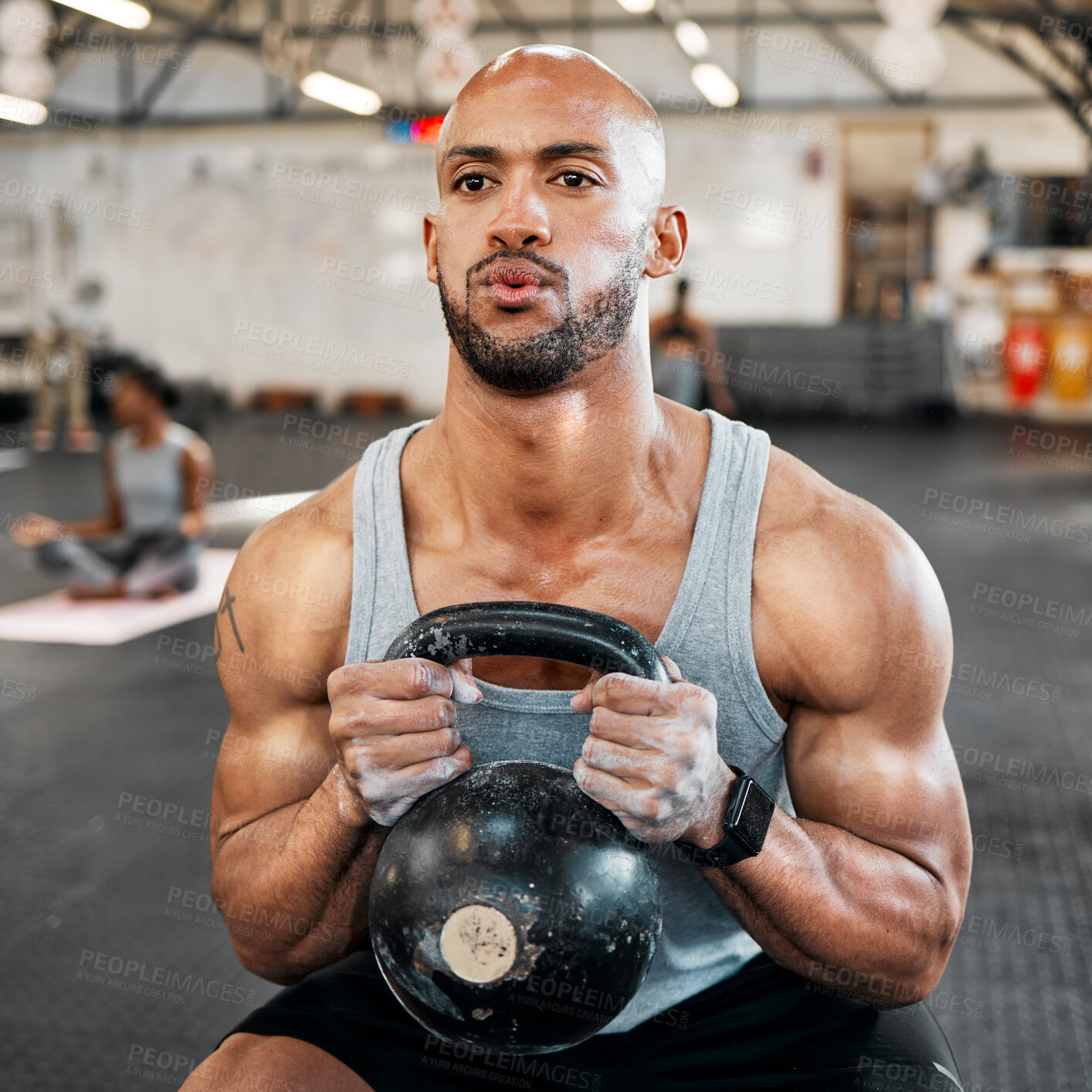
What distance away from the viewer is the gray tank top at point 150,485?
5105mm

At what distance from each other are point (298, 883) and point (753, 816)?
510 millimetres

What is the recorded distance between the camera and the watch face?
1.08 metres

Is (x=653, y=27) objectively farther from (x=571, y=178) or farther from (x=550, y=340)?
(x=550, y=340)

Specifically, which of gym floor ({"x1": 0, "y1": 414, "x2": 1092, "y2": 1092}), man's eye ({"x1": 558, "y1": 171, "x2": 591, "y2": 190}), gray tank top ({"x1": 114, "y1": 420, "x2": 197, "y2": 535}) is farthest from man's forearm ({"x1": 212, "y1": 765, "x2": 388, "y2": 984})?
gray tank top ({"x1": 114, "y1": 420, "x2": 197, "y2": 535})

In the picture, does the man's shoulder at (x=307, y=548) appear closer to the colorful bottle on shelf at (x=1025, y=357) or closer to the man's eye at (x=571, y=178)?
the man's eye at (x=571, y=178)

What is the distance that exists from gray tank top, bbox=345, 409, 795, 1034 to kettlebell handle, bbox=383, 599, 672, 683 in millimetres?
239

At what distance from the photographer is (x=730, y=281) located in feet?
43.7

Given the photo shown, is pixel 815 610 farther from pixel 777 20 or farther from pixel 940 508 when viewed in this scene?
pixel 777 20

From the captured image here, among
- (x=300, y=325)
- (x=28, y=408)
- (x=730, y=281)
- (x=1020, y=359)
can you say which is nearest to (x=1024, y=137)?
(x=1020, y=359)

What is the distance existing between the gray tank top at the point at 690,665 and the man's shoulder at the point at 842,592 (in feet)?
0.11

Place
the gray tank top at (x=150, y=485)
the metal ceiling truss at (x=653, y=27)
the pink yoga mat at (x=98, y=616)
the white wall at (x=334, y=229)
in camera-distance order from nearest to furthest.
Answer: the pink yoga mat at (x=98, y=616), the gray tank top at (x=150, y=485), the metal ceiling truss at (x=653, y=27), the white wall at (x=334, y=229)

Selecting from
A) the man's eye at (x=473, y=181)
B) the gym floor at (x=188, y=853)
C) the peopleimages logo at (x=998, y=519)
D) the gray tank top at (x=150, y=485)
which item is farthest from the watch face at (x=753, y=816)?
the peopleimages logo at (x=998, y=519)

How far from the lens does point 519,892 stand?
100 centimetres

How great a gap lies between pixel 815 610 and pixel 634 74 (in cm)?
1282
